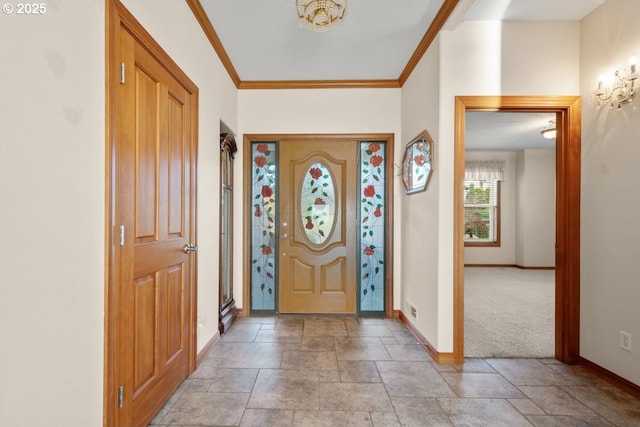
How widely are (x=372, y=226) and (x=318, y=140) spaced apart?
117cm

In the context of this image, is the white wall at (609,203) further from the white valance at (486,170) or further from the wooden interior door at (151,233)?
the white valance at (486,170)

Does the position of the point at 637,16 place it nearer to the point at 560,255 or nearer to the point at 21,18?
the point at 560,255

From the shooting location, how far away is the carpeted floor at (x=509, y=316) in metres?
2.73

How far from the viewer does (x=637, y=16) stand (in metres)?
2.03

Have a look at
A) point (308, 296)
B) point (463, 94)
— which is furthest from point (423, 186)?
point (308, 296)

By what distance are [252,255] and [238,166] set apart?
1.04 metres

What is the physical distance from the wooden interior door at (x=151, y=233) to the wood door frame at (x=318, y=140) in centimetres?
137

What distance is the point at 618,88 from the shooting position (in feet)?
7.02

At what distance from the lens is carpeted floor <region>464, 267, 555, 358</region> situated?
2.73 m

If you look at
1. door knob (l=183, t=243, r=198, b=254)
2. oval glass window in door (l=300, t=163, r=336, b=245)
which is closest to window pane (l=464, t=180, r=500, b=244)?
oval glass window in door (l=300, t=163, r=336, b=245)

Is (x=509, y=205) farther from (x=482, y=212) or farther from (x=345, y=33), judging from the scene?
(x=345, y=33)

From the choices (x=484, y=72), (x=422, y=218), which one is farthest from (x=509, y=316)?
(x=484, y=72)

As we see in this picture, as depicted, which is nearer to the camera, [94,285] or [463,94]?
[94,285]

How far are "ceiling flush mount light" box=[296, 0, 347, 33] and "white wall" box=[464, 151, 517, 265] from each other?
610 cm
